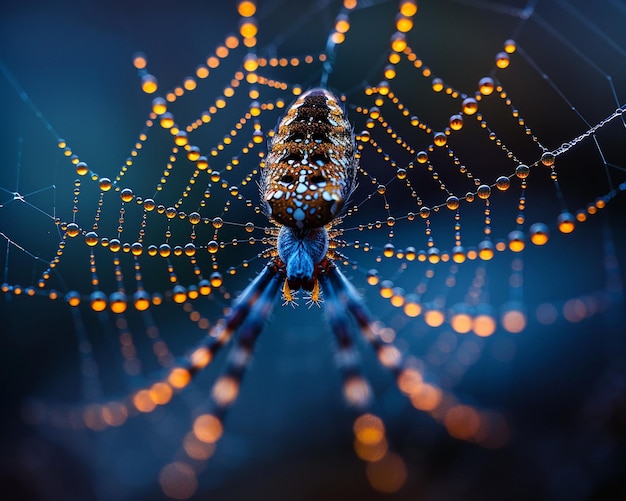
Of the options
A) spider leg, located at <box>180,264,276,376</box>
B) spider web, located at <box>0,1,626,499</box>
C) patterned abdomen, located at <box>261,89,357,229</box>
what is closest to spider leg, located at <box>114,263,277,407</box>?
spider leg, located at <box>180,264,276,376</box>

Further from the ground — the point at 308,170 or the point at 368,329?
the point at 308,170

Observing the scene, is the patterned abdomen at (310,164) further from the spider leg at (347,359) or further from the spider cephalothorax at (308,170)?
the spider leg at (347,359)

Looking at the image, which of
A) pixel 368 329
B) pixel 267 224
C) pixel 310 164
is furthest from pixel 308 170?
pixel 267 224

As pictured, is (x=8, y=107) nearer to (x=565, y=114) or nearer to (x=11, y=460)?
(x=11, y=460)

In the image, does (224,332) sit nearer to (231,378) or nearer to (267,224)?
(231,378)

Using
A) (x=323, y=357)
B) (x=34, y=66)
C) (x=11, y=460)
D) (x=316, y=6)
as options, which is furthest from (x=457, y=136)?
(x=11, y=460)

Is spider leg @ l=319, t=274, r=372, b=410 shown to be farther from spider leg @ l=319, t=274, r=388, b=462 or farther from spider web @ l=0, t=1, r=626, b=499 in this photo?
spider web @ l=0, t=1, r=626, b=499
